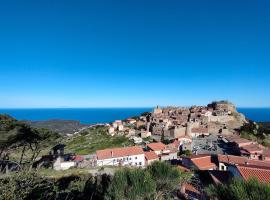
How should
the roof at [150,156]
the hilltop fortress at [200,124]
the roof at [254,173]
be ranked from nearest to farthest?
the roof at [254,173]
the roof at [150,156]
the hilltop fortress at [200,124]

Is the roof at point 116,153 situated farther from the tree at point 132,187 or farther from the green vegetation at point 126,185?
the tree at point 132,187

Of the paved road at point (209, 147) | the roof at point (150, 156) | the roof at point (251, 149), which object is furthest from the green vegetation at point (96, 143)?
the roof at point (251, 149)

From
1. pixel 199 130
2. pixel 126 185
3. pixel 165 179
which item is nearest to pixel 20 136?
Answer: pixel 126 185

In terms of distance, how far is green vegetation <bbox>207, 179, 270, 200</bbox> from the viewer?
18.0 feet

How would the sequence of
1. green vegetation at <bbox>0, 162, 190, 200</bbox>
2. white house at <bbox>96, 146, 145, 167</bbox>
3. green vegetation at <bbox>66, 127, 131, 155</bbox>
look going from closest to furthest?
green vegetation at <bbox>0, 162, 190, 200</bbox> < white house at <bbox>96, 146, 145, 167</bbox> < green vegetation at <bbox>66, 127, 131, 155</bbox>

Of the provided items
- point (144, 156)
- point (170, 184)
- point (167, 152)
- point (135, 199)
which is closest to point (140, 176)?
point (135, 199)

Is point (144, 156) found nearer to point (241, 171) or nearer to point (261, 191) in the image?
point (241, 171)

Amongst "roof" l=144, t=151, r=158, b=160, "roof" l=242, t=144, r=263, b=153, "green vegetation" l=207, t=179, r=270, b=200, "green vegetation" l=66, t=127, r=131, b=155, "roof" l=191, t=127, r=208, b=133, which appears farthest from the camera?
"roof" l=191, t=127, r=208, b=133

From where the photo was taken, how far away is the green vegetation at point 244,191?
18.0 ft

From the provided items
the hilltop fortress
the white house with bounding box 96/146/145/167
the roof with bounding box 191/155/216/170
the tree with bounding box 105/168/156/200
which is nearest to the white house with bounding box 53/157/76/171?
the white house with bounding box 96/146/145/167

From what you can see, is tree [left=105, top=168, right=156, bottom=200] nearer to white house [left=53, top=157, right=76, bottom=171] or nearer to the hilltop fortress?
white house [left=53, top=157, right=76, bottom=171]

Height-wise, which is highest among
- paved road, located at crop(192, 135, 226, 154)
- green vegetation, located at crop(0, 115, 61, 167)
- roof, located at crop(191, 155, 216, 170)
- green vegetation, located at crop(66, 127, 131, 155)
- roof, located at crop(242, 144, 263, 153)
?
green vegetation, located at crop(0, 115, 61, 167)

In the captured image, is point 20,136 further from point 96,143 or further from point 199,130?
point 199,130

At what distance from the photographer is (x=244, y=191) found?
577 cm
